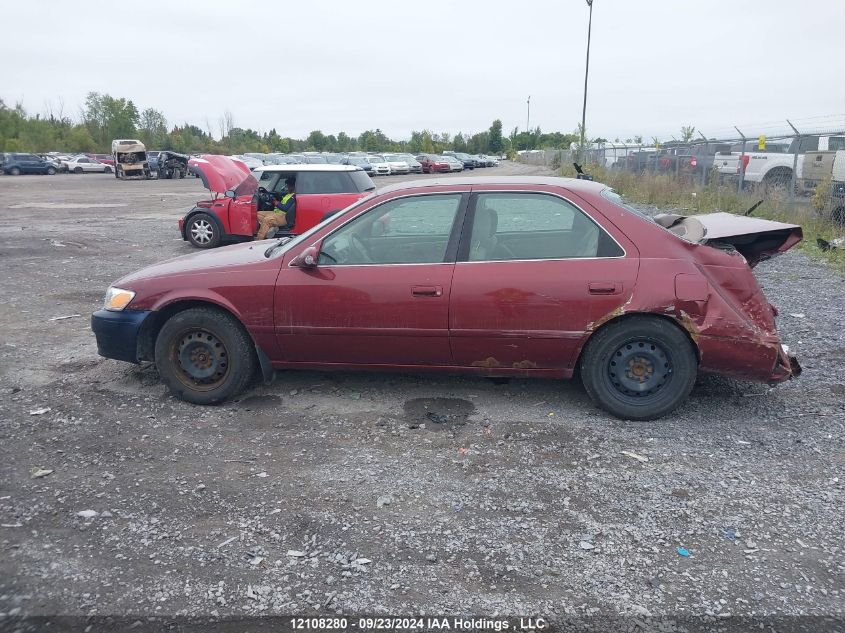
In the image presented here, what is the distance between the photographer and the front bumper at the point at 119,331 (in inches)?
187

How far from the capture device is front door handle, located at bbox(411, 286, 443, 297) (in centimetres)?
438

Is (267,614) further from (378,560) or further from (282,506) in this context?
(282,506)

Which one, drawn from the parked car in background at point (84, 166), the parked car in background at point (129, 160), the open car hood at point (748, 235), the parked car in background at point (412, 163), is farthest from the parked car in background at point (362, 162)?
the open car hood at point (748, 235)

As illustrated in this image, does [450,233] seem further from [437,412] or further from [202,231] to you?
[202,231]

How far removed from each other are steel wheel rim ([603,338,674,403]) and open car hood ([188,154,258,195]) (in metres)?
8.87

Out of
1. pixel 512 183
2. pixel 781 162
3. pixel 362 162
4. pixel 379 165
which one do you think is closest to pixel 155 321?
pixel 512 183

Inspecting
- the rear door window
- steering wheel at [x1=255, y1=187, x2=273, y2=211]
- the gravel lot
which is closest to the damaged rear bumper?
the gravel lot

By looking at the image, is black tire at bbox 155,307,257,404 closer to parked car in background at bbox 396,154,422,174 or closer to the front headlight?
the front headlight

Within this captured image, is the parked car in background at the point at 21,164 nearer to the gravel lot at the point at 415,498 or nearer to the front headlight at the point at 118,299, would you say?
the gravel lot at the point at 415,498

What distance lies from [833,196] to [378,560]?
39.0 feet

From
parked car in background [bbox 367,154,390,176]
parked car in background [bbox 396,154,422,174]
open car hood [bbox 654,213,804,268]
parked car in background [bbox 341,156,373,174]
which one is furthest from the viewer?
parked car in background [bbox 396,154,422,174]

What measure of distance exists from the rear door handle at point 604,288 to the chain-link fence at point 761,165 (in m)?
9.60

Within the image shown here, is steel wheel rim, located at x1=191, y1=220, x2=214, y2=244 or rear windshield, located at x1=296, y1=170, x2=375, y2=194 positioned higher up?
rear windshield, located at x1=296, y1=170, x2=375, y2=194

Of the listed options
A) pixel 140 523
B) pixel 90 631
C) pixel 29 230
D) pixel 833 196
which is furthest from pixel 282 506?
pixel 29 230
